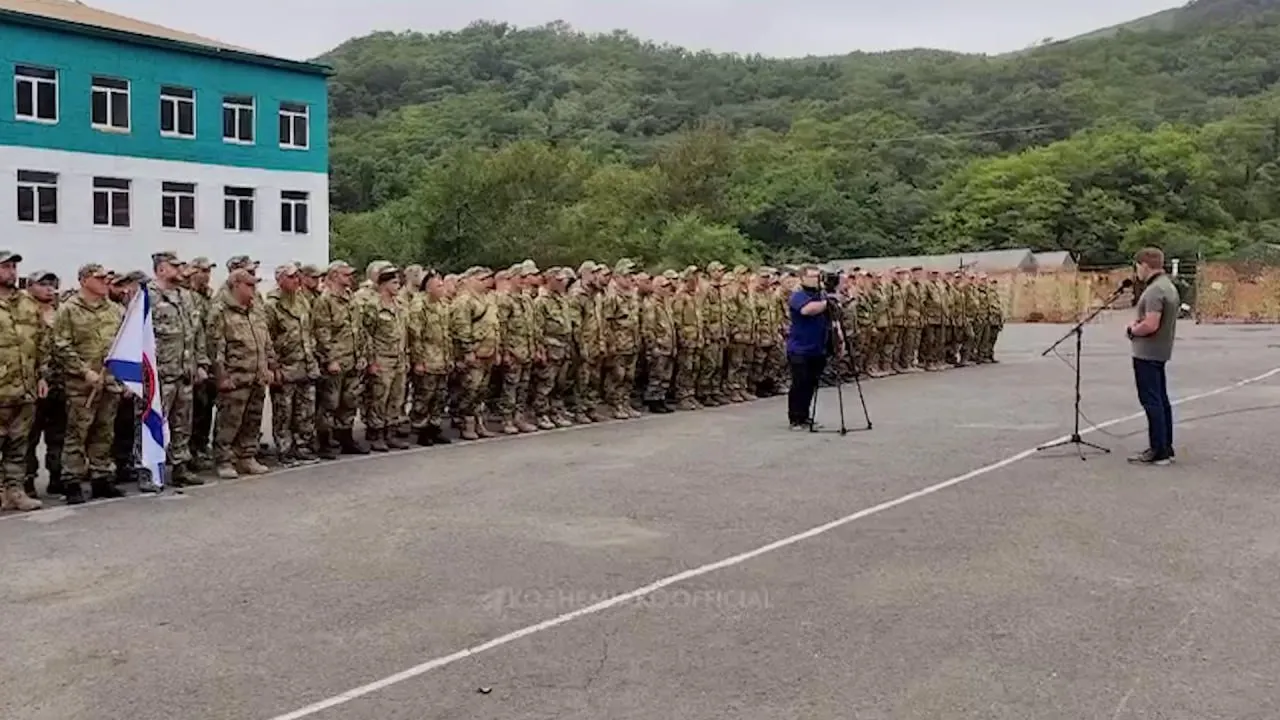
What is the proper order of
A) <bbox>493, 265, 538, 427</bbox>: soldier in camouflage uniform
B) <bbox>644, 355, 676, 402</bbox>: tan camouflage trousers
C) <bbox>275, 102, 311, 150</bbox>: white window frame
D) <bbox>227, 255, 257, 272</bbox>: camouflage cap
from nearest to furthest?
<bbox>227, 255, 257, 272</bbox>: camouflage cap, <bbox>493, 265, 538, 427</bbox>: soldier in camouflage uniform, <bbox>644, 355, 676, 402</bbox>: tan camouflage trousers, <bbox>275, 102, 311, 150</bbox>: white window frame

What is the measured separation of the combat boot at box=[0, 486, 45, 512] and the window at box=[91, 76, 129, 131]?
3559cm

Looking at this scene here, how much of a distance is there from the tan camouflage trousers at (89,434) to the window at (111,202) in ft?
114

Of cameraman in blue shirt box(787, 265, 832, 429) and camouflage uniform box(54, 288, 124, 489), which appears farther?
cameraman in blue shirt box(787, 265, 832, 429)

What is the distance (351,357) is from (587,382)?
343cm

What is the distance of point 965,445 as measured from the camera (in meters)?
12.1

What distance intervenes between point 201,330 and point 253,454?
3.89ft

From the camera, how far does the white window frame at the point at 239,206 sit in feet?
149

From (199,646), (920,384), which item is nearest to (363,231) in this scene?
(920,384)

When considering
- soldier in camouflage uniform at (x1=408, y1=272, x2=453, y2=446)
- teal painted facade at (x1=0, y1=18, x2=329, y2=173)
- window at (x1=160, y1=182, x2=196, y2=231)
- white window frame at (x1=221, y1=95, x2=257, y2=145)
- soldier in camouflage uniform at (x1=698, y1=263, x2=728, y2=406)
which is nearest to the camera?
soldier in camouflage uniform at (x1=408, y1=272, x2=453, y2=446)

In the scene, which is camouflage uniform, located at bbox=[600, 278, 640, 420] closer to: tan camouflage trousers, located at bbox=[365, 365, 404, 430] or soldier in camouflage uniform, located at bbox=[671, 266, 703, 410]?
soldier in camouflage uniform, located at bbox=[671, 266, 703, 410]

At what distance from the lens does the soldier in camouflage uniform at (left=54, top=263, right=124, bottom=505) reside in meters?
9.77

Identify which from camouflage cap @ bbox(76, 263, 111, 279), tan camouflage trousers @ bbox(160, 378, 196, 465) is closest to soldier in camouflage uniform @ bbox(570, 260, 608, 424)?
tan camouflage trousers @ bbox(160, 378, 196, 465)

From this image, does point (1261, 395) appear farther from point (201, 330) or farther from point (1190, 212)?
point (1190, 212)

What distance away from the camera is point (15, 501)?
372 inches
